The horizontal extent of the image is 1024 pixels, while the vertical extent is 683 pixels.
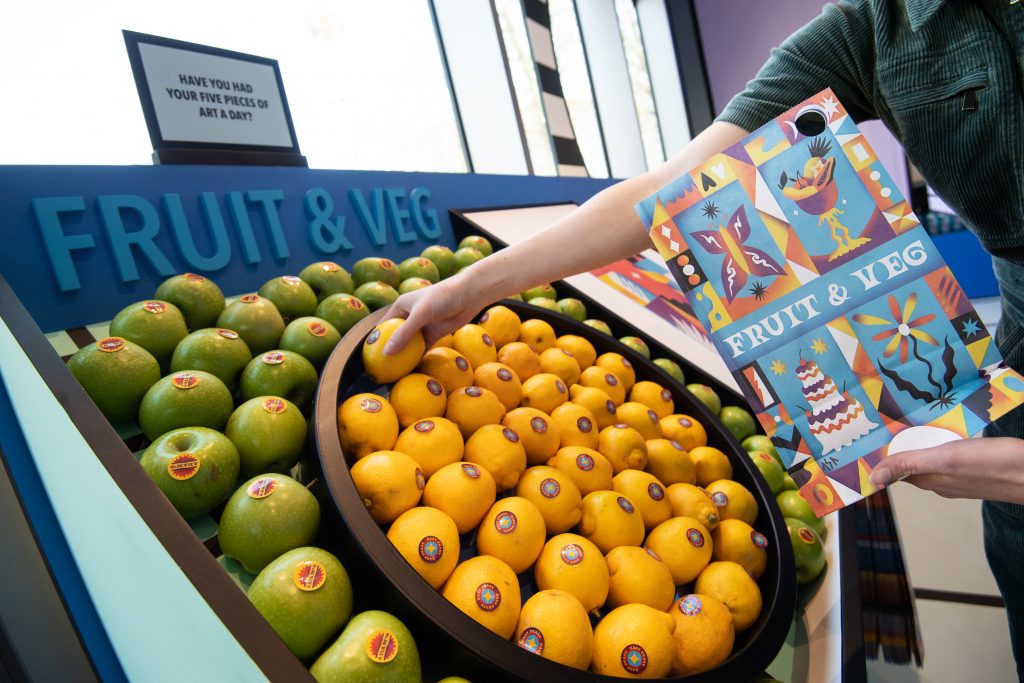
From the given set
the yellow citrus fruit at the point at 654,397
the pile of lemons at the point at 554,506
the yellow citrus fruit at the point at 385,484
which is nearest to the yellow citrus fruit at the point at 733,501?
the pile of lemons at the point at 554,506

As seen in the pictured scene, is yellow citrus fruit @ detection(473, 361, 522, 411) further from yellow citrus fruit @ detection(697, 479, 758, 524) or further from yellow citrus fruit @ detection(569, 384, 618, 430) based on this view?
yellow citrus fruit @ detection(697, 479, 758, 524)

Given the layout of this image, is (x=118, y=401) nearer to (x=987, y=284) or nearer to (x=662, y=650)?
(x=662, y=650)

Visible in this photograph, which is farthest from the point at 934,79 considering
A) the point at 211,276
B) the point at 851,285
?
the point at 211,276

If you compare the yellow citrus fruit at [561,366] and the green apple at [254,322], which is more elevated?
the green apple at [254,322]

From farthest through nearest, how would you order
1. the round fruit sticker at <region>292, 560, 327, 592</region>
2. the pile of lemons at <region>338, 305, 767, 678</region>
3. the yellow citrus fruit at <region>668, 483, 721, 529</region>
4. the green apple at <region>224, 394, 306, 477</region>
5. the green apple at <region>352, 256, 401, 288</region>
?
the green apple at <region>352, 256, 401, 288</region>
the yellow citrus fruit at <region>668, 483, 721, 529</region>
the green apple at <region>224, 394, 306, 477</region>
the pile of lemons at <region>338, 305, 767, 678</region>
the round fruit sticker at <region>292, 560, 327, 592</region>

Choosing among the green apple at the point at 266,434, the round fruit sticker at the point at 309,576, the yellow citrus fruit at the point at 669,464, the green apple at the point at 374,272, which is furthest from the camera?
the green apple at the point at 374,272

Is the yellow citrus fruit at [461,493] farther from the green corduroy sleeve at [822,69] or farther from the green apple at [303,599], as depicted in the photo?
the green corduroy sleeve at [822,69]

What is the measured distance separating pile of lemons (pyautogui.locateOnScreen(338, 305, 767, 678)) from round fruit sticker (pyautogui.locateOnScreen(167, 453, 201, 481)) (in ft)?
0.83

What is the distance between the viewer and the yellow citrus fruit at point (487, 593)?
2.99 ft

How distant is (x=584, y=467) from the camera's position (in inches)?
48.6

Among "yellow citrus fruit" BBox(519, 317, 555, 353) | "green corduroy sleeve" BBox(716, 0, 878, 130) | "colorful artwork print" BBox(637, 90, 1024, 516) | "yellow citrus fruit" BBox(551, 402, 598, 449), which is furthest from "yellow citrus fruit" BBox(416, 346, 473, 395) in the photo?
"green corduroy sleeve" BBox(716, 0, 878, 130)

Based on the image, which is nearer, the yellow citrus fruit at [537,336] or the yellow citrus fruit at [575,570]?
the yellow citrus fruit at [575,570]

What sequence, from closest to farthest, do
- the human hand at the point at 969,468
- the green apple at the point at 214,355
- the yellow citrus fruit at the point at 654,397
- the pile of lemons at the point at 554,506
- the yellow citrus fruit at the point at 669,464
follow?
the human hand at the point at 969,468, the pile of lemons at the point at 554,506, the green apple at the point at 214,355, the yellow citrus fruit at the point at 669,464, the yellow citrus fruit at the point at 654,397

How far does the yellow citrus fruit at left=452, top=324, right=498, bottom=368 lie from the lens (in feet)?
4.70
